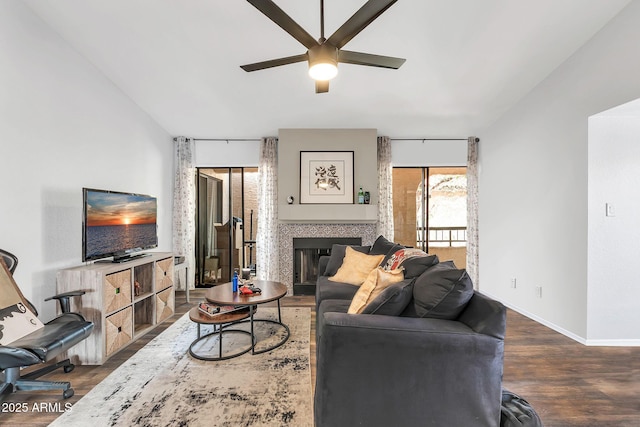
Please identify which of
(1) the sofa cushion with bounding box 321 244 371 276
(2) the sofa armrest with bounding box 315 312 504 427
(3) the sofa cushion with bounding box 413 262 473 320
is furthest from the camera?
(1) the sofa cushion with bounding box 321 244 371 276

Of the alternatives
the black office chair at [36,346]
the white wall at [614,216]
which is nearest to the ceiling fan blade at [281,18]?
the black office chair at [36,346]

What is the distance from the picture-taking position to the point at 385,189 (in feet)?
15.7

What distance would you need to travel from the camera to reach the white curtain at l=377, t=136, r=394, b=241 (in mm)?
4754

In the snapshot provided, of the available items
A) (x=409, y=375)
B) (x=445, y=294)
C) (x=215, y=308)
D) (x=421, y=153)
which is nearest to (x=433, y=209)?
(x=421, y=153)

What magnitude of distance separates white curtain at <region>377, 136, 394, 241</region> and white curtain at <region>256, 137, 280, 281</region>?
5.63ft

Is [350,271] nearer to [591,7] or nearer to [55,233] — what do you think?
[55,233]

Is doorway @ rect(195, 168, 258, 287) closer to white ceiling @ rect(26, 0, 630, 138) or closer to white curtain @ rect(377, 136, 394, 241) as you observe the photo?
white ceiling @ rect(26, 0, 630, 138)

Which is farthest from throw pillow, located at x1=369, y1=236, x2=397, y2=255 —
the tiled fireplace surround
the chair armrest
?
the chair armrest

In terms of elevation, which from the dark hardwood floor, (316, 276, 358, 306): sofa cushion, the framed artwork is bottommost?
the dark hardwood floor

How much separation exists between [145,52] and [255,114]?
4.69ft

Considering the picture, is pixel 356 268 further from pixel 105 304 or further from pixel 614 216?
pixel 614 216

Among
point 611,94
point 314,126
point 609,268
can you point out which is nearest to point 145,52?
point 314,126

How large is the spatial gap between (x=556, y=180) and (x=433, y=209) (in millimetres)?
2019

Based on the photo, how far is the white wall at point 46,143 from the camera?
2355 mm
